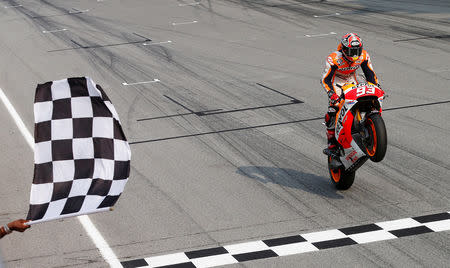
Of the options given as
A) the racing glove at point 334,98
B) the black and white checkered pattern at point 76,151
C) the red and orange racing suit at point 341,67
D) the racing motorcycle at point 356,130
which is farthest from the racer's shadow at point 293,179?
the black and white checkered pattern at point 76,151

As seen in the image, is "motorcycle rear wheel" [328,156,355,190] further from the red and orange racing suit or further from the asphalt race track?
the red and orange racing suit

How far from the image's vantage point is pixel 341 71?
1002 cm

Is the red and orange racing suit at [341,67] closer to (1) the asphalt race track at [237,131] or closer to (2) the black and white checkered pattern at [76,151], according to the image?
(1) the asphalt race track at [237,131]

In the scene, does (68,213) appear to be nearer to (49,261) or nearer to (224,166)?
(49,261)

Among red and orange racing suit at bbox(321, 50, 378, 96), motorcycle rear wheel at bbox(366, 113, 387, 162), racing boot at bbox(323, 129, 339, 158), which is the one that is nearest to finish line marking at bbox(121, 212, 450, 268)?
motorcycle rear wheel at bbox(366, 113, 387, 162)

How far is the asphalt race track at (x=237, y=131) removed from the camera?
8188mm

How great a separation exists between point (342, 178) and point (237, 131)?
344cm

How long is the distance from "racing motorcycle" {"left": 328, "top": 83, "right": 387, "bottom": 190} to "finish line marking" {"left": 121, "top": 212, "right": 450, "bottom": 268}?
896 mm

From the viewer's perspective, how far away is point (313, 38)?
70.5 feet

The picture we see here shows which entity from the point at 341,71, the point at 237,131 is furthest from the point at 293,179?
the point at 237,131

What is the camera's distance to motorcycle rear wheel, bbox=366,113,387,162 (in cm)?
851

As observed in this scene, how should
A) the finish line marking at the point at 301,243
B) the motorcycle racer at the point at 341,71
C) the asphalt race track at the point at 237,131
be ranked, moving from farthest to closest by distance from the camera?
the motorcycle racer at the point at 341,71
the asphalt race track at the point at 237,131
the finish line marking at the point at 301,243

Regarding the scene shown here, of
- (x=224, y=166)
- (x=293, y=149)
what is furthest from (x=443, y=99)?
(x=224, y=166)

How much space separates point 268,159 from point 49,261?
13.6 ft
